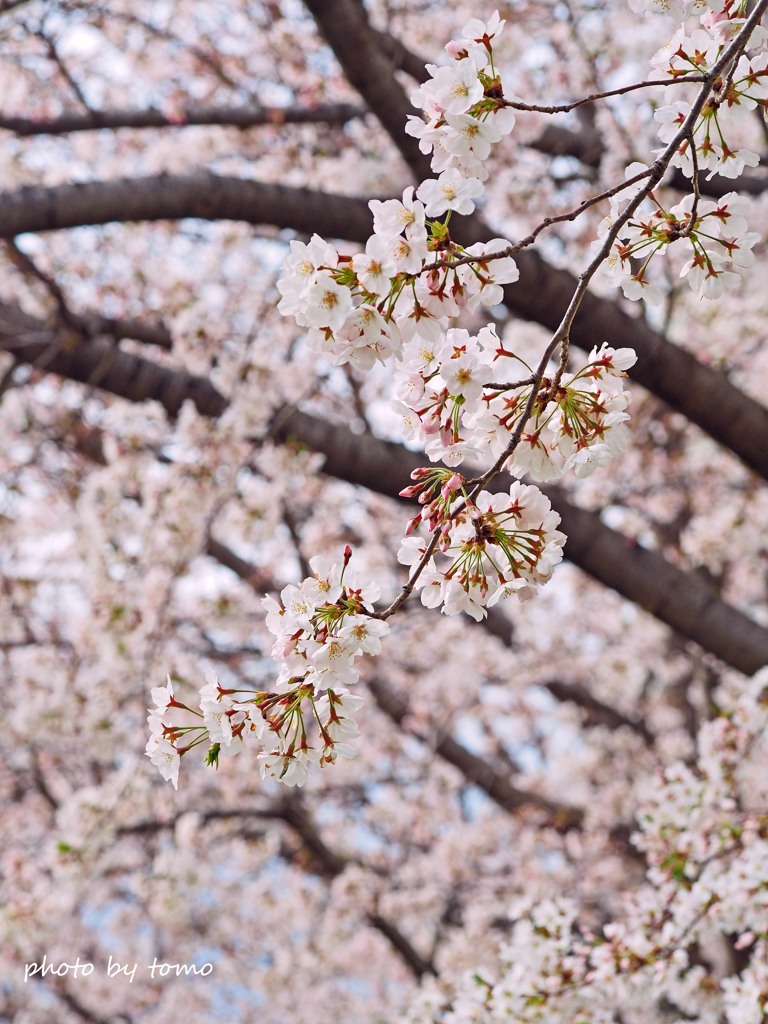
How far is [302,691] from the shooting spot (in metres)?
1.24

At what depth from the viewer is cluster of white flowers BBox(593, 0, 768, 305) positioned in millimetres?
1277

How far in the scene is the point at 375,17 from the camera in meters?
5.56

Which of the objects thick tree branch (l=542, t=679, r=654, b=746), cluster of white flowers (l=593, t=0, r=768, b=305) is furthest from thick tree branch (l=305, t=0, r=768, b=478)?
thick tree branch (l=542, t=679, r=654, b=746)

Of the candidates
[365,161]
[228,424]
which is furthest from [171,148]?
[228,424]

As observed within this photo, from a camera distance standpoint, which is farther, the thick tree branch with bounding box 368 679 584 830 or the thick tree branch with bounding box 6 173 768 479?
the thick tree branch with bounding box 368 679 584 830

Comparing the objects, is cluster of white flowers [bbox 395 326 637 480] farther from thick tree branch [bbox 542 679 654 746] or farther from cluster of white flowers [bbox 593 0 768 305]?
thick tree branch [bbox 542 679 654 746]

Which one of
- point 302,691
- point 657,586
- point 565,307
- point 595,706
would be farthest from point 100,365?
point 595,706

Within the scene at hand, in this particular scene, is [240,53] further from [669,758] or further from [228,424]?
[669,758]

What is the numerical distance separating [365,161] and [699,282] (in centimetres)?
356

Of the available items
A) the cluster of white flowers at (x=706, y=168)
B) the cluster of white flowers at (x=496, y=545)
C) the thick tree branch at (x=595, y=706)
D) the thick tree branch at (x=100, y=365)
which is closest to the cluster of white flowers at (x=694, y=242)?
the cluster of white flowers at (x=706, y=168)

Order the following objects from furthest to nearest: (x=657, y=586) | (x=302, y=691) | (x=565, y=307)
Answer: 1. (x=657, y=586)
2. (x=565, y=307)
3. (x=302, y=691)

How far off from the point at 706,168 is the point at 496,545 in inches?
24.8

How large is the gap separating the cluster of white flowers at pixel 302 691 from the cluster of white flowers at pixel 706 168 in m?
0.61

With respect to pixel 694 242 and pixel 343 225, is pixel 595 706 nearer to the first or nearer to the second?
pixel 343 225
